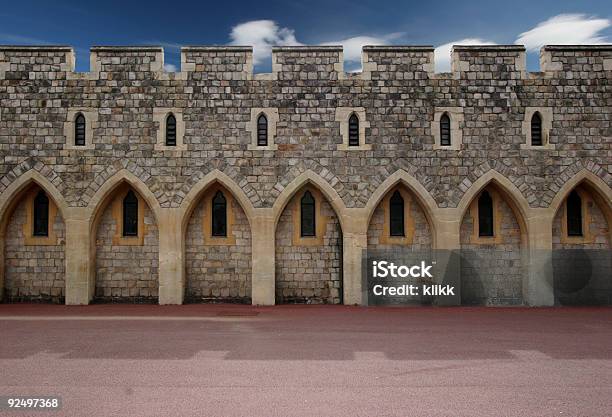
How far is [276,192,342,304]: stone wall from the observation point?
1352 centimetres

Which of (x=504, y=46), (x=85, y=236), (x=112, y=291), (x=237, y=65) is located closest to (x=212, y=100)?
(x=237, y=65)

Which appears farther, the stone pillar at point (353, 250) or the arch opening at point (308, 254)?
the arch opening at point (308, 254)

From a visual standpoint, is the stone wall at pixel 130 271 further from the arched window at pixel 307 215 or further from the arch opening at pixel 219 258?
the arched window at pixel 307 215

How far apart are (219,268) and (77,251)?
11.9 ft

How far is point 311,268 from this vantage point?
534 inches

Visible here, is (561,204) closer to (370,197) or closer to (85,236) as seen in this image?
(370,197)

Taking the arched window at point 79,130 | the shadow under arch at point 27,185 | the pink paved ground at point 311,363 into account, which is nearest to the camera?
the pink paved ground at point 311,363

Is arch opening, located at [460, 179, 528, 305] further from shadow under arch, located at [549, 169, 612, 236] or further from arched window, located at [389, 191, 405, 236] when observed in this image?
arched window, located at [389, 191, 405, 236]

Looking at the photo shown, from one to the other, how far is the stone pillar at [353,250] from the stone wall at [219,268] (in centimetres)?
255

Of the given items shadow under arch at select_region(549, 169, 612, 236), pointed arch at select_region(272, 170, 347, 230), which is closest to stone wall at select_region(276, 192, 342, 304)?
pointed arch at select_region(272, 170, 347, 230)

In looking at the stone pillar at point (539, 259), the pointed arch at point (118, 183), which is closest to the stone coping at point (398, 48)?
the stone pillar at point (539, 259)

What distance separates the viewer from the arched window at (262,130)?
1338cm

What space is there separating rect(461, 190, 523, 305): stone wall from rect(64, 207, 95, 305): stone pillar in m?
9.73

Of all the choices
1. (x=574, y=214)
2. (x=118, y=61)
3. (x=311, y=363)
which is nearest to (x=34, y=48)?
(x=118, y=61)
